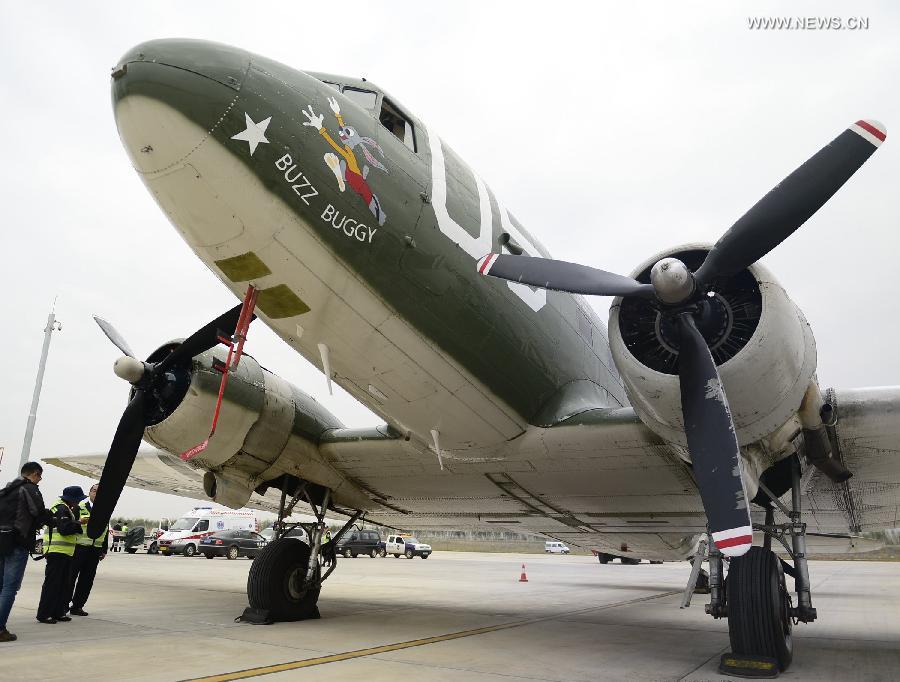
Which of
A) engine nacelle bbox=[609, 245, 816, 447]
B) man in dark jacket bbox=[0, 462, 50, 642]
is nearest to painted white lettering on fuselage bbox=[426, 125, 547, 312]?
engine nacelle bbox=[609, 245, 816, 447]

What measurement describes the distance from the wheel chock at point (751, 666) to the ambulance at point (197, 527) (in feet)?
88.9

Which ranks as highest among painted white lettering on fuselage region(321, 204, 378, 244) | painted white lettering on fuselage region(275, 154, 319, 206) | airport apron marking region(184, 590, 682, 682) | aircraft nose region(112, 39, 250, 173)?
aircraft nose region(112, 39, 250, 173)

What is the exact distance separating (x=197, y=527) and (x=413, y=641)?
27347 mm

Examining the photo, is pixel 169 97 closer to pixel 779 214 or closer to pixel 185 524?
pixel 779 214

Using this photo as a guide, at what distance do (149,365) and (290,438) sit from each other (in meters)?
2.04

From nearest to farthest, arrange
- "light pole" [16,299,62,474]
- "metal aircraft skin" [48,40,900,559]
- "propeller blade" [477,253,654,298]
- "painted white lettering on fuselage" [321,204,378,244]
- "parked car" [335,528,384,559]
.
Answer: "metal aircraft skin" [48,40,900,559], "painted white lettering on fuselage" [321,204,378,244], "propeller blade" [477,253,654,298], "light pole" [16,299,62,474], "parked car" [335,528,384,559]

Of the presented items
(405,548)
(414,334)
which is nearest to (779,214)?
(414,334)

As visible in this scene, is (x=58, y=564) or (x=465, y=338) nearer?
(x=465, y=338)

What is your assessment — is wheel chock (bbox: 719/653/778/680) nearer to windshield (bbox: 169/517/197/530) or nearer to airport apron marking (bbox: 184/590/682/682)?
airport apron marking (bbox: 184/590/682/682)

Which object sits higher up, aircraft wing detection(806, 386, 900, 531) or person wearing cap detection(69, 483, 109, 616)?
aircraft wing detection(806, 386, 900, 531)

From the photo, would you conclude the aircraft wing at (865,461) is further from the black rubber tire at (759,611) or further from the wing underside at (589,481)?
the black rubber tire at (759,611)

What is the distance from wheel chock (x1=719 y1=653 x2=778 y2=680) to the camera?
5555 mm

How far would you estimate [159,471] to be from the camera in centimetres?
1239

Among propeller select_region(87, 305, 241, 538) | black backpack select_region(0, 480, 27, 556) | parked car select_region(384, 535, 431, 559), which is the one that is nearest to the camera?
black backpack select_region(0, 480, 27, 556)
